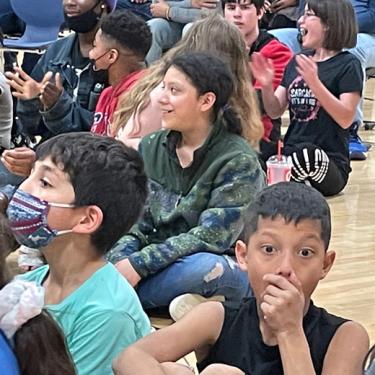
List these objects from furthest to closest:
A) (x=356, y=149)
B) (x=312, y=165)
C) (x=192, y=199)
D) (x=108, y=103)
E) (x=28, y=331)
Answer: (x=356, y=149) → (x=312, y=165) → (x=108, y=103) → (x=192, y=199) → (x=28, y=331)

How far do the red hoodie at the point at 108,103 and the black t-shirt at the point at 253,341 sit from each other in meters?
2.17

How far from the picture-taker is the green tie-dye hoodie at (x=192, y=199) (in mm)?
3176

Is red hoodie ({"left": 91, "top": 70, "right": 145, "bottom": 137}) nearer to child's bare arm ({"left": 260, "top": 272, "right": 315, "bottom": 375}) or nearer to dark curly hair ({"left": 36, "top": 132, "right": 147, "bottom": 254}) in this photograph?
dark curly hair ({"left": 36, "top": 132, "right": 147, "bottom": 254})

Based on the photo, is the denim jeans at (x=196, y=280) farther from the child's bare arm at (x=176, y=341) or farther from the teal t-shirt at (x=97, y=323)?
the child's bare arm at (x=176, y=341)

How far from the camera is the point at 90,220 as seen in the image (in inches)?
83.2

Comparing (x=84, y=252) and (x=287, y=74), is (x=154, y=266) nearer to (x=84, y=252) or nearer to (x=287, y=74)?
(x=84, y=252)

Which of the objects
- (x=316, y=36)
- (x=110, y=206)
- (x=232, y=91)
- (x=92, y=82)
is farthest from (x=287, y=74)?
(x=110, y=206)

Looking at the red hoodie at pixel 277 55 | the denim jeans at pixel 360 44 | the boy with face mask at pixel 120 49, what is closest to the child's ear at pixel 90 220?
the boy with face mask at pixel 120 49

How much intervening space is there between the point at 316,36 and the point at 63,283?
10.3 ft

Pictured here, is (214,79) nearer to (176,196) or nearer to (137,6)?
(176,196)

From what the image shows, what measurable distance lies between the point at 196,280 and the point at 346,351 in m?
1.55

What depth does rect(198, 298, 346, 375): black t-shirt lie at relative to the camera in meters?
1.79

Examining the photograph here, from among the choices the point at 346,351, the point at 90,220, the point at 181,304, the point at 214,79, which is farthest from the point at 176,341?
the point at 214,79

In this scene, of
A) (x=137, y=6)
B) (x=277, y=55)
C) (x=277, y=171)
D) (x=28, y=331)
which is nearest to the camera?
(x=28, y=331)
